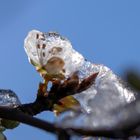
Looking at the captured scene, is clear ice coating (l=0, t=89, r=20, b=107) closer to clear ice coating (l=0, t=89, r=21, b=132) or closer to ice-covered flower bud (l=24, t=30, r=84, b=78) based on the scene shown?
clear ice coating (l=0, t=89, r=21, b=132)

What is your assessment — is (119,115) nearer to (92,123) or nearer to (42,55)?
(92,123)

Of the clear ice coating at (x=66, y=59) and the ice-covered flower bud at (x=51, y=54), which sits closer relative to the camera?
the clear ice coating at (x=66, y=59)

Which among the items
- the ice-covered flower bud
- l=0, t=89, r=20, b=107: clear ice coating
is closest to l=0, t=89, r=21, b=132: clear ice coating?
l=0, t=89, r=20, b=107: clear ice coating

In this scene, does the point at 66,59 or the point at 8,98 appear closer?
the point at 8,98

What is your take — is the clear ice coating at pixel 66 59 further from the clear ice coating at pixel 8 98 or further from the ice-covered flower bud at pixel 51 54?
the clear ice coating at pixel 8 98

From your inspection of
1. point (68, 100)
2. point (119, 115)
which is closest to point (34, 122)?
point (119, 115)

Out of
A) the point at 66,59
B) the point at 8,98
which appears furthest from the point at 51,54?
the point at 8,98

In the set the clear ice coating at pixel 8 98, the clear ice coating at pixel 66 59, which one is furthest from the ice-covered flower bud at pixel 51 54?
the clear ice coating at pixel 8 98

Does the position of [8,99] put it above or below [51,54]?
below

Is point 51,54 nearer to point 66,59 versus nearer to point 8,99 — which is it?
point 66,59
